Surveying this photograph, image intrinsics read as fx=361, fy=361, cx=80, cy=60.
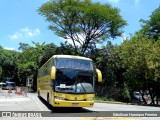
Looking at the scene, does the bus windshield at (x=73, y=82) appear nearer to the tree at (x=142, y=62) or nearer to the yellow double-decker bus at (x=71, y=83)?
the yellow double-decker bus at (x=71, y=83)

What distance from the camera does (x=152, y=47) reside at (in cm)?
3969

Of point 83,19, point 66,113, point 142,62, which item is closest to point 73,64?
point 66,113

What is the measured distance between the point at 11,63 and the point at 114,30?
52.5 meters

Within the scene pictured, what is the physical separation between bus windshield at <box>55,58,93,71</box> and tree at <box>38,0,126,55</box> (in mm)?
32839

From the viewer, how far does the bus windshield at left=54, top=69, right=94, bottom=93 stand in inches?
805

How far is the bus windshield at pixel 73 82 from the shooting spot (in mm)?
20453

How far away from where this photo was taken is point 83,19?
183ft

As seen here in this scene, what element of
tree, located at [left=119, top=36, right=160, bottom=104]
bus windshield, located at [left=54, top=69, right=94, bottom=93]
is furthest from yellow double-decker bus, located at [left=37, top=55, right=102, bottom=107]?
tree, located at [left=119, top=36, right=160, bottom=104]

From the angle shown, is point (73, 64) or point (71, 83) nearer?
point (71, 83)

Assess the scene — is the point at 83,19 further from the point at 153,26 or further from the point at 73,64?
the point at 73,64

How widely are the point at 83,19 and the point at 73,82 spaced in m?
35.9

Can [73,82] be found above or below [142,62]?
below

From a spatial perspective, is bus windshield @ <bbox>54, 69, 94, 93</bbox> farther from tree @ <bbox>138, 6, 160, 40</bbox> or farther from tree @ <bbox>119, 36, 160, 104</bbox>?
tree @ <bbox>138, 6, 160, 40</bbox>

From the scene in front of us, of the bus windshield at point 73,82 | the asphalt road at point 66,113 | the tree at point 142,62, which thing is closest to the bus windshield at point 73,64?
the bus windshield at point 73,82
